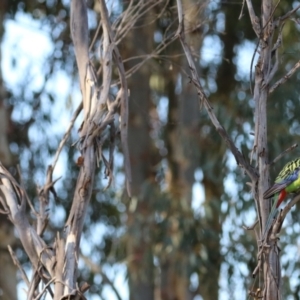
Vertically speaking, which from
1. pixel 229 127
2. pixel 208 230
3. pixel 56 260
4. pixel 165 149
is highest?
pixel 165 149

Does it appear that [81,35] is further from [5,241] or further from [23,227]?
[5,241]

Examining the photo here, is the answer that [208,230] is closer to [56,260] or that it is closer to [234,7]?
[234,7]

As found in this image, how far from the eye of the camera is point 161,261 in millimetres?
7684

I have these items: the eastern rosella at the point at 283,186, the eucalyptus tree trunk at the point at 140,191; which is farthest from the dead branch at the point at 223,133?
the eucalyptus tree trunk at the point at 140,191

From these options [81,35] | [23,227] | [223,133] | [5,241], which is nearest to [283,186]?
[223,133]

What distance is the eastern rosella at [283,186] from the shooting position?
295 cm

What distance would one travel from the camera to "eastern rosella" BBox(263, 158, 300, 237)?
9.69ft

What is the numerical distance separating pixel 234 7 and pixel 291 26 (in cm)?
63

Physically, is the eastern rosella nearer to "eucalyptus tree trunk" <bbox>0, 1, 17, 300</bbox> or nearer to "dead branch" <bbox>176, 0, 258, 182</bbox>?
"dead branch" <bbox>176, 0, 258, 182</bbox>

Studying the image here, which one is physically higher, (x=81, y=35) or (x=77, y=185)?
(x=81, y=35)

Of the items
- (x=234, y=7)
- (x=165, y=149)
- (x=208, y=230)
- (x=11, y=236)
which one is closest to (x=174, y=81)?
(x=165, y=149)

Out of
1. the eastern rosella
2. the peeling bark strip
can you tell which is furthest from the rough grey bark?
the eastern rosella

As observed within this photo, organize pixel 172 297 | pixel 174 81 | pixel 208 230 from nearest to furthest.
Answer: pixel 208 230
pixel 172 297
pixel 174 81

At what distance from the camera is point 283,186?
3.16m
